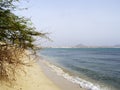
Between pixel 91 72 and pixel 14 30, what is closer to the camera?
pixel 14 30

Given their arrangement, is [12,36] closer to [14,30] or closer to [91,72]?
[14,30]

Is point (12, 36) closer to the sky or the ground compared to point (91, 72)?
closer to the sky

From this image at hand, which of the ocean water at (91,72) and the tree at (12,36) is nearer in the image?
the tree at (12,36)

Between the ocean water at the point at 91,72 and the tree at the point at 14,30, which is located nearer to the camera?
the tree at the point at 14,30

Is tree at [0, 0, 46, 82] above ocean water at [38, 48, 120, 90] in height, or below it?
above

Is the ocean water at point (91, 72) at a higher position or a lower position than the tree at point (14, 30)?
lower

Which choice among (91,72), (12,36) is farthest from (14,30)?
(91,72)

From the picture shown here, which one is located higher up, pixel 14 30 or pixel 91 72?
pixel 14 30

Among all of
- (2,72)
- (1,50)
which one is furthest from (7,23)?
(2,72)

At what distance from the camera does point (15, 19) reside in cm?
1225

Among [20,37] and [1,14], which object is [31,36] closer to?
[20,37]

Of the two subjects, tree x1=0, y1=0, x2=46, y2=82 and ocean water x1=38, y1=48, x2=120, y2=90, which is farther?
ocean water x1=38, y1=48, x2=120, y2=90

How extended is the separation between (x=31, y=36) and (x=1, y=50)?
1624mm

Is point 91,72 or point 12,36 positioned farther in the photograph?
point 91,72
